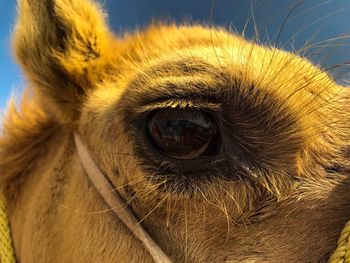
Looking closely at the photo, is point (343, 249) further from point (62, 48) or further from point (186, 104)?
point (62, 48)

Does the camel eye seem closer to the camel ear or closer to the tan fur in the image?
the tan fur

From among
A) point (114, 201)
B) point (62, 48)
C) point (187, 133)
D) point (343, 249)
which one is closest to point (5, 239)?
point (114, 201)

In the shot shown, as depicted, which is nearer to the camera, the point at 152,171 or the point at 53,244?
the point at 152,171

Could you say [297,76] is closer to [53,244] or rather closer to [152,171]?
[152,171]

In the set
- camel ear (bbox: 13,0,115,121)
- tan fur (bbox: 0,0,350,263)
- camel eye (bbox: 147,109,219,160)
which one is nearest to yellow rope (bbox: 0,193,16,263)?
tan fur (bbox: 0,0,350,263)

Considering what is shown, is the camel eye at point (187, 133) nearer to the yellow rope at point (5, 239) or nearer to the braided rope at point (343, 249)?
the braided rope at point (343, 249)

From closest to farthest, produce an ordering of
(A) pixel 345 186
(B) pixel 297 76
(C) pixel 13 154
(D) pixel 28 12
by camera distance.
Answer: (A) pixel 345 186, (B) pixel 297 76, (D) pixel 28 12, (C) pixel 13 154

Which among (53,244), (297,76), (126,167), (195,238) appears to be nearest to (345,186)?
(297,76)
